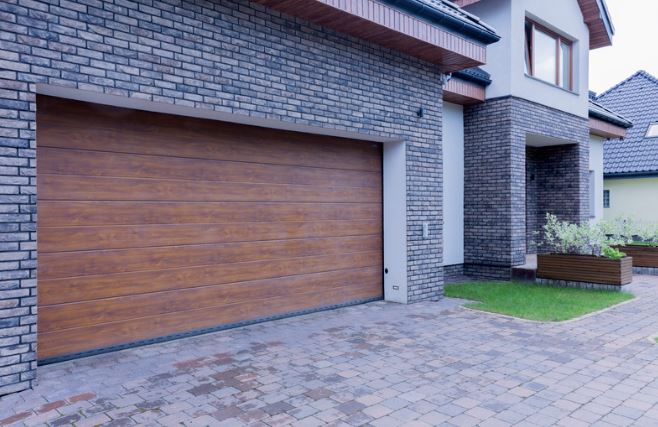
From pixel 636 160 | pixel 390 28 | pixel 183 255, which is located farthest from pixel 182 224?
pixel 636 160

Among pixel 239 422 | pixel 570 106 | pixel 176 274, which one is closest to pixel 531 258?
pixel 570 106

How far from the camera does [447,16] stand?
7.13 metres

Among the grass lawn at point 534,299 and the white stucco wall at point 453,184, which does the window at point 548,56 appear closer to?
the white stucco wall at point 453,184

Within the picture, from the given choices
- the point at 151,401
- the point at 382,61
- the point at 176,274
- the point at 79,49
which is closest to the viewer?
the point at 151,401

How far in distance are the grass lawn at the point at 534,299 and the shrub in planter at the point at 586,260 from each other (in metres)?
0.32

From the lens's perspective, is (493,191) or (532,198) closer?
(493,191)

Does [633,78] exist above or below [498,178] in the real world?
above

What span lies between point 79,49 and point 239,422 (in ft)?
11.3

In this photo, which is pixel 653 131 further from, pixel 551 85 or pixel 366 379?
pixel 366 379

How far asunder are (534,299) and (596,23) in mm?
8465

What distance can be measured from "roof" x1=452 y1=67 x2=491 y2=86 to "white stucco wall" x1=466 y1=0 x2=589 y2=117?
176mm

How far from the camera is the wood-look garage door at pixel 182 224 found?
4875mm

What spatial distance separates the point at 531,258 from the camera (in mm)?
12109

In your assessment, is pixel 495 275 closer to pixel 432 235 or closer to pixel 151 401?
pixel 432 235
